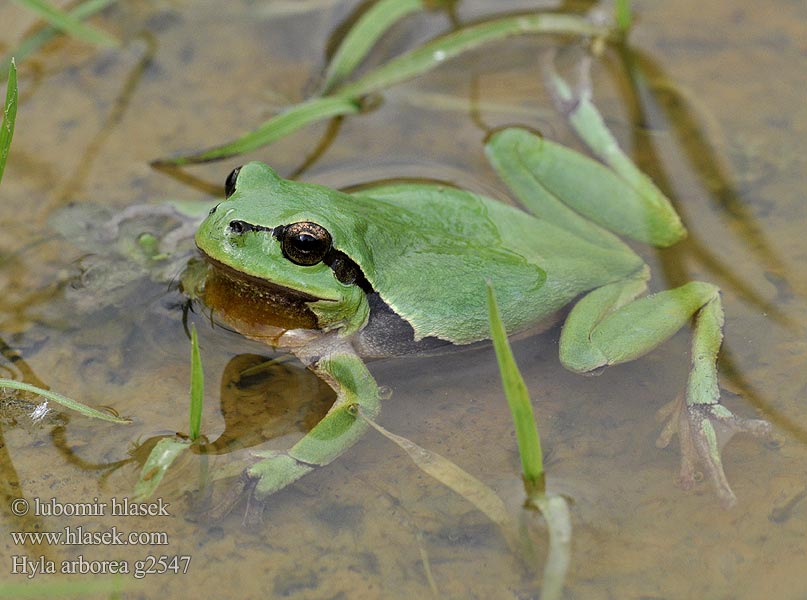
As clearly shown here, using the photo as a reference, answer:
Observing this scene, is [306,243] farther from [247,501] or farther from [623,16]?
[623,16]

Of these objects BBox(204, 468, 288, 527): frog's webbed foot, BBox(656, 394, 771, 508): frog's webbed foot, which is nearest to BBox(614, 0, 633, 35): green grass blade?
BBox(656, 394, 771, 508): frog's webbed foot

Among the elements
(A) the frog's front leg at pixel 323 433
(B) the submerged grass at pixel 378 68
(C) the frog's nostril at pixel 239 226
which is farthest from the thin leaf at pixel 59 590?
(B) the submerged grass at pixel 378 68

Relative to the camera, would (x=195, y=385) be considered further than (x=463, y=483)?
No

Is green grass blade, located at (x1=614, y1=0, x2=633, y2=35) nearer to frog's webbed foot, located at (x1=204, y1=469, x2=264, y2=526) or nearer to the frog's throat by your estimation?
the frog's throat

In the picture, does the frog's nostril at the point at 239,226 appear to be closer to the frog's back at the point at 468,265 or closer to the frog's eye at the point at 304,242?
the frog's eye at the point at 304,242

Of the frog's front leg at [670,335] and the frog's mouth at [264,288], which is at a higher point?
the frog's mouth at [264,288]

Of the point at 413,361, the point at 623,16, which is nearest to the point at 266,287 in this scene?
the point at 413,361
